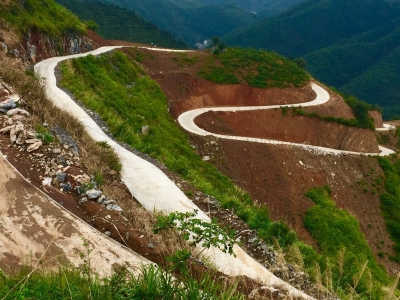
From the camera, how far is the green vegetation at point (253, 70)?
1679 inches

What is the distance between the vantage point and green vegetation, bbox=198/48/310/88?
1679 inches

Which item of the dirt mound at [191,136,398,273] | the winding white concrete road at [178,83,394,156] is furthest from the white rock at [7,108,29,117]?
the winding white concrete road at [178,83,394,156]

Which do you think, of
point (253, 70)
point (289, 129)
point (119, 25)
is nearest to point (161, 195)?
point (289, 129)

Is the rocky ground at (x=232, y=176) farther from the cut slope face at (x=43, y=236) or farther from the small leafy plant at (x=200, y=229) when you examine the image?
the small leafy plant at (x=200, y=229)

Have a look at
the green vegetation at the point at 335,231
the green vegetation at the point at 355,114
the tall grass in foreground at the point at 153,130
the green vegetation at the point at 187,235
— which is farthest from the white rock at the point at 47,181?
the green vegetation at the point at 355,114

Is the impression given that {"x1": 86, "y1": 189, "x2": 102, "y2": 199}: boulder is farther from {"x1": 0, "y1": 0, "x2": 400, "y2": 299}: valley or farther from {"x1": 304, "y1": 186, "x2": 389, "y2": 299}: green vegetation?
{"x1": 304, "y1": 186, "x2": 389, "y2": 299}: green vegetation

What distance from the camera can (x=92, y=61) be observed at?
29312 millimetres

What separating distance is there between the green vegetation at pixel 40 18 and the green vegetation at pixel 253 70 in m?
15.9

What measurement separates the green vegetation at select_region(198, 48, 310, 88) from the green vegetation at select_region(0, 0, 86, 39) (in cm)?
1585

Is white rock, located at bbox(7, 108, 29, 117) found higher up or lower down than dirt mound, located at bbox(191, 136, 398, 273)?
higher up

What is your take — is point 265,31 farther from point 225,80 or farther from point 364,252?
point 364,252

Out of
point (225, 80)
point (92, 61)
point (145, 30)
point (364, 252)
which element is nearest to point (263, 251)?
point (364, 252)

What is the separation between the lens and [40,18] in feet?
95.9

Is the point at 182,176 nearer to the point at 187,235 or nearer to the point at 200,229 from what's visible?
the point at 187,235
